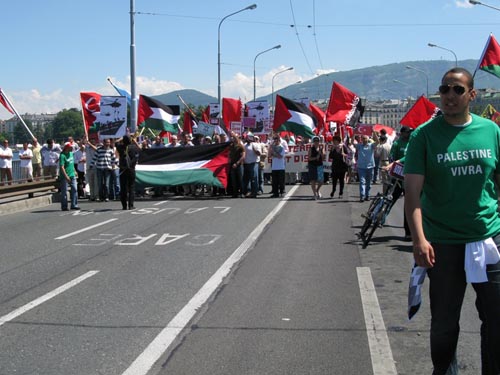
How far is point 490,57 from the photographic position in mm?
15953

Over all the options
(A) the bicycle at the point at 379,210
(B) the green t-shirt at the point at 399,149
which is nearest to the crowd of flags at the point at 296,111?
(B) the green t-shirt at the point at 399,149

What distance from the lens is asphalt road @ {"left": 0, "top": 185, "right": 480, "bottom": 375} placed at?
5148mm

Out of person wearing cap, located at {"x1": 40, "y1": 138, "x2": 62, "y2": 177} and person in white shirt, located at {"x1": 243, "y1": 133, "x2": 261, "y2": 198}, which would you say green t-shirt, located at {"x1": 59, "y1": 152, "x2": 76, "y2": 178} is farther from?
person wearing cap, located at {"x1": 40, "y1": 138, "x2": 62, "y2": 177}

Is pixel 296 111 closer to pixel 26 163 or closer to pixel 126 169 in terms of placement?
pixel 126 169

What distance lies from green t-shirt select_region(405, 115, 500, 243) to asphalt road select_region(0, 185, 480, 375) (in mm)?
1357

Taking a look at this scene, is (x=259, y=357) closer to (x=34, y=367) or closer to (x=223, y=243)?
(x=34, y=367)

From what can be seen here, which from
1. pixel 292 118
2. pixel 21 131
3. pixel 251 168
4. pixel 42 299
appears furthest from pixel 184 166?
pixel 21 131

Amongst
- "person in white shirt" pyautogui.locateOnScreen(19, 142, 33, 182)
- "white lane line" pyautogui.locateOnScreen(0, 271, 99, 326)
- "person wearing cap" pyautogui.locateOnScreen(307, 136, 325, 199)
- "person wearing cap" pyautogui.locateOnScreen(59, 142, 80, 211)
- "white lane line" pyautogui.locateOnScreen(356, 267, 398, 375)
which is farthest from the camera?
"person in white shirt" pyautogui.locateOnScreen(19, 142, 33, 182)

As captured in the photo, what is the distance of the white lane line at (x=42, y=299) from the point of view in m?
6.47

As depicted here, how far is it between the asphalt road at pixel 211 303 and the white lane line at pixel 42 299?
0.03m

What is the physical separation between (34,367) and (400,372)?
8.79ft

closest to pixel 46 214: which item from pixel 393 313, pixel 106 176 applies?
pixel 106 176

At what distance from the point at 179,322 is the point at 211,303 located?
0.78 meters

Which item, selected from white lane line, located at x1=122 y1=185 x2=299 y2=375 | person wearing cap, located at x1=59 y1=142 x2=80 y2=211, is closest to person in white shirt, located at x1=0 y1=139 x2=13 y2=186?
person wearing cap, located at x1=59 y1=142 x2=80 y2=211
